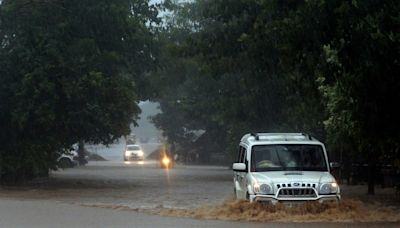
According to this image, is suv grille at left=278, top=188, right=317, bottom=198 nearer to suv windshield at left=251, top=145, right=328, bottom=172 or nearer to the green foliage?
suv windshield at left=251, top=145, right=328, bottom=172

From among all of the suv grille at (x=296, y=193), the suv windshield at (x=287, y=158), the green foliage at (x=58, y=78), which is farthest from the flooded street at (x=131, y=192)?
the suv grille at (x=296, y=193)

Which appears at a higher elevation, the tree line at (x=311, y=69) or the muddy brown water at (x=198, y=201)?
the tree line at (x=311, y=69)

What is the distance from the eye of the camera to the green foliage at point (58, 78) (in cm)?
2686

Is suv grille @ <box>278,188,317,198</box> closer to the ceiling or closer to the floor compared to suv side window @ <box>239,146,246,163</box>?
closer to the floor

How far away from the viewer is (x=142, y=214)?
16969 mm

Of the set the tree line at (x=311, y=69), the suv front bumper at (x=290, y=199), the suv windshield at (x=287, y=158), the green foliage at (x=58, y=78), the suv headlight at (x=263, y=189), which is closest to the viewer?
the tree line at (x=311, y=69)

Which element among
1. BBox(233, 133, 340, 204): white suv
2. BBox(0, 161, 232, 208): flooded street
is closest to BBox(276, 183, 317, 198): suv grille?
BBox(233, 133, 340, 204): white suv

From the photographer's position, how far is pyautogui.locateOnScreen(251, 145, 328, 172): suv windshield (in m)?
15.8

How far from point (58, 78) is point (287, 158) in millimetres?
13562

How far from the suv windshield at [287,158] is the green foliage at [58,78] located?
1202 cm

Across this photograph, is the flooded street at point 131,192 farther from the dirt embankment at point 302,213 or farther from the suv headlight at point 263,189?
the suv headlight at point 263,189

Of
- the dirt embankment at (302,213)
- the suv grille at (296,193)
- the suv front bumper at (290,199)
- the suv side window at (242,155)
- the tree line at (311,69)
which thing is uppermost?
the tree line at (311,69)

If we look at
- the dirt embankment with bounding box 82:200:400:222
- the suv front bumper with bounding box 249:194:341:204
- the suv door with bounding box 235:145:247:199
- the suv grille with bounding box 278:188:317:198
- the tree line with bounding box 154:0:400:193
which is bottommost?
the dirt embankment with bounding box 82:200:400:222

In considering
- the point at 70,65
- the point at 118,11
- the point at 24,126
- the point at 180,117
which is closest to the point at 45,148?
the point at 24,126
